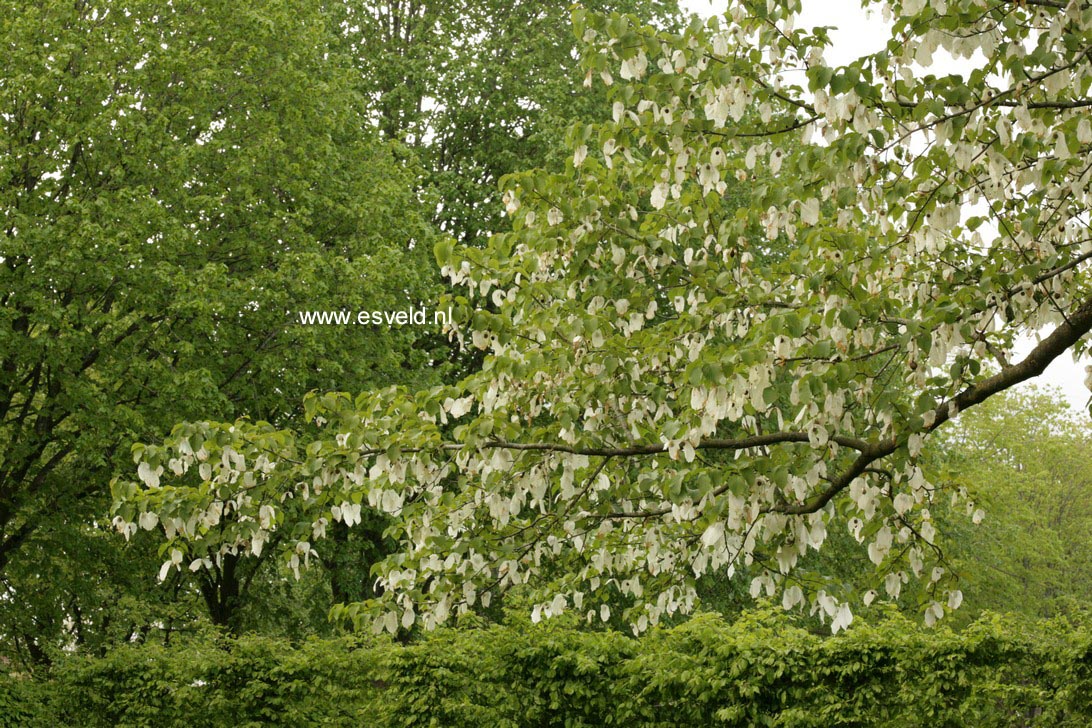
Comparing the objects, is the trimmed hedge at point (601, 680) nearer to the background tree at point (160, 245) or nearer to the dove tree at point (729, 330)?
the dove tree at point (729, 330)

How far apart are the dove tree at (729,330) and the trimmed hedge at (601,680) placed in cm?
197

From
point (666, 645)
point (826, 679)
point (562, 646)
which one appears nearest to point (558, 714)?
point (562, 646)

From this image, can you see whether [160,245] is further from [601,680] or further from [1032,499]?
[1032,499]

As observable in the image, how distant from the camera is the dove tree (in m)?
5.07

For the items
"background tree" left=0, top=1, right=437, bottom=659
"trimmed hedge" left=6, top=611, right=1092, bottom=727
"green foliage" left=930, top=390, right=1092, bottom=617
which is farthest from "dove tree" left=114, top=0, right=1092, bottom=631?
"green foliage" left=930, top=390, right=1092, bottom=617

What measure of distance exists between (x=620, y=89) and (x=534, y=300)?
1.55 metres

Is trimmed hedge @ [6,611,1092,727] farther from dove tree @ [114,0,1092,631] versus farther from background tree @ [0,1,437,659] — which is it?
background tree @ [0,1,437,659]

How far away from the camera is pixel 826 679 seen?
9.06 m

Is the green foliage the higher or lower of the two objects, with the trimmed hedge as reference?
higher

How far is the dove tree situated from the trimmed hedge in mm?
1969

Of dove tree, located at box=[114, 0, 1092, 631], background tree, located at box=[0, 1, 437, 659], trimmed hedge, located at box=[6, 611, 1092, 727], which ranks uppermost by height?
background tree, located at box=[0, 1, 437, 659]

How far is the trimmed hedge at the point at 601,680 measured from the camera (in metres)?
8.47

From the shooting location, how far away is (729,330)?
674cm

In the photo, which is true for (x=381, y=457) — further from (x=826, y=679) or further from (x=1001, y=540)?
(x=1001, y=540)
